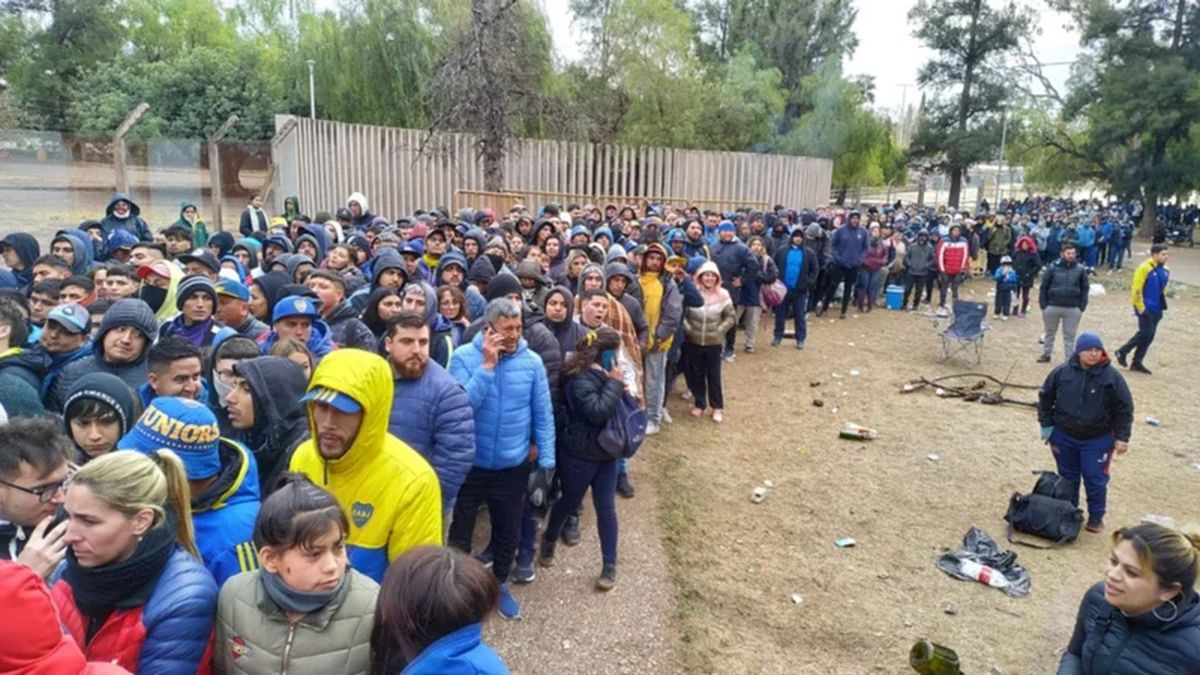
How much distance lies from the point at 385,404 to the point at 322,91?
67.9 ft

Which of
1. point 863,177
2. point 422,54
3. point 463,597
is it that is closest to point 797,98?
point 863,177

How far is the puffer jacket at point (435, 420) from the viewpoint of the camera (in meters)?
3.53

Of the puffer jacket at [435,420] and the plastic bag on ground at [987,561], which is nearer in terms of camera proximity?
the puffer jacket at [435,420]

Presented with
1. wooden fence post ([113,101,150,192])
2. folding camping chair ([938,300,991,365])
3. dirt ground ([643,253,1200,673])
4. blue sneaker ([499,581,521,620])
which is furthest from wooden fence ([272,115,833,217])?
blue sneaker ([499,581,521,620])

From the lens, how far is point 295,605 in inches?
79.0

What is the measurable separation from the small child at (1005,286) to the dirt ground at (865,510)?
12.2 ft

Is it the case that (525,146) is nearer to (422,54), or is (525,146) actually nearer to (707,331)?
(422,54)

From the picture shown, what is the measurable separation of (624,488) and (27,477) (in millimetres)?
4443

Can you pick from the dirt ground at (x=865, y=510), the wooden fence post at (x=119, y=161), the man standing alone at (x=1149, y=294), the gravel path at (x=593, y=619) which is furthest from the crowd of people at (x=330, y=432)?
the man standing alone at (x=1149, y=294)

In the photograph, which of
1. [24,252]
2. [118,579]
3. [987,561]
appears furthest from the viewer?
[24,252]

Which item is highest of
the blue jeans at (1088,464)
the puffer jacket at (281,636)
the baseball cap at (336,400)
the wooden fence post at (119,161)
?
the wooden fence post at (119,161)

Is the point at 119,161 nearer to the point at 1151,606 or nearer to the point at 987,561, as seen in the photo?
the point at 987,561

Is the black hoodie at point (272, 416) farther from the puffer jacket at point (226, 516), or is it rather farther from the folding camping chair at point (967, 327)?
the folding camping chair at point (967, 327)

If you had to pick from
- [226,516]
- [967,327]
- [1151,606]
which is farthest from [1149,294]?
[226,516]
